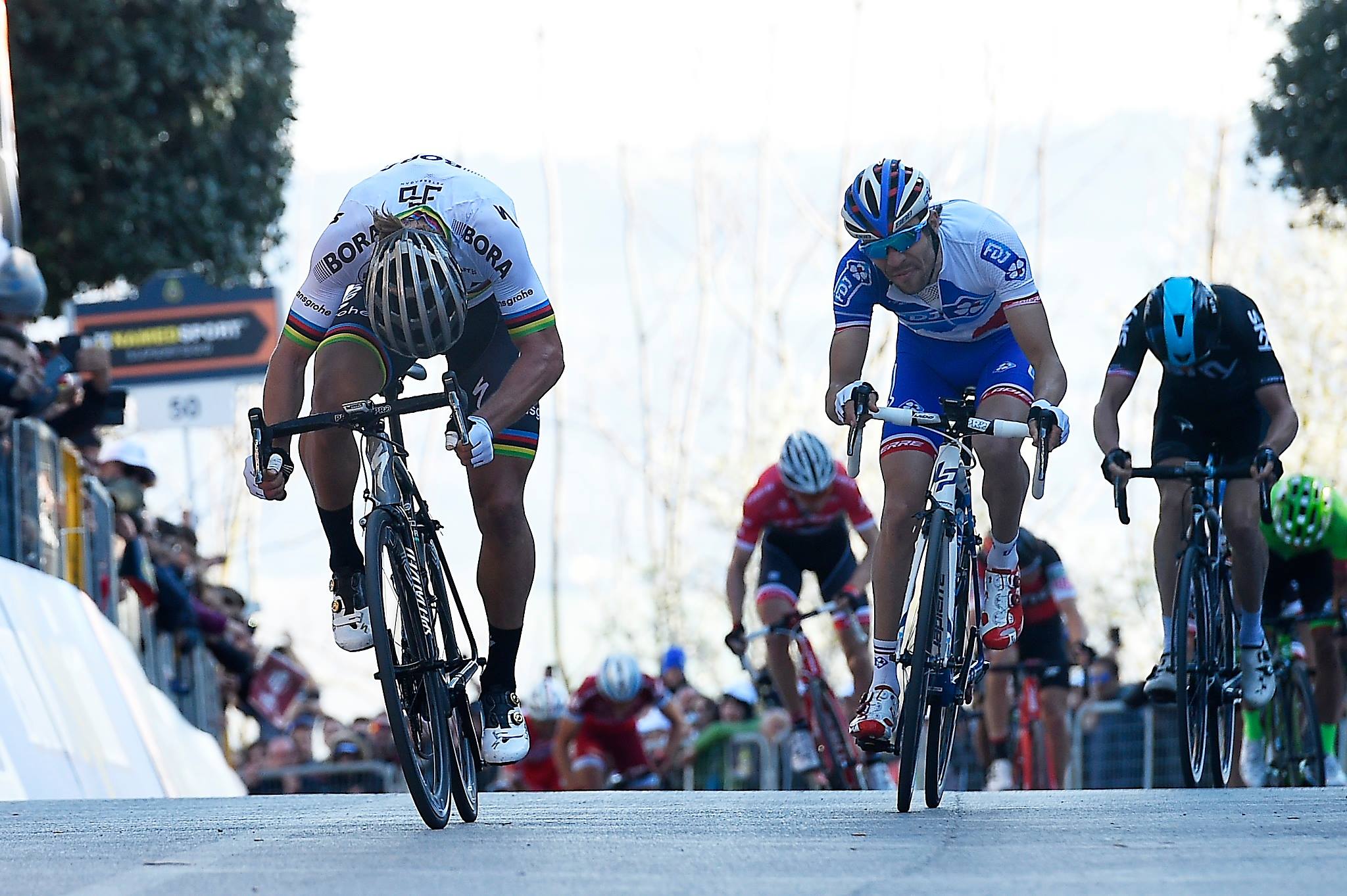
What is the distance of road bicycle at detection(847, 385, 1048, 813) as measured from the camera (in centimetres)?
644

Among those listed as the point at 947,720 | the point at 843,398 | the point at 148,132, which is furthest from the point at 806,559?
the point at 148,132

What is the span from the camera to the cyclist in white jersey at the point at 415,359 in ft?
20.6

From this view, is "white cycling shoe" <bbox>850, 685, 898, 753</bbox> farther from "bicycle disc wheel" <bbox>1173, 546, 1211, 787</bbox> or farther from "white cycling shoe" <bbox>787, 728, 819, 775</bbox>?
"white cycling shoe" <bbox>787, 728, 819, 775</bbox>

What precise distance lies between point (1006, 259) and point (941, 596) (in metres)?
1.26

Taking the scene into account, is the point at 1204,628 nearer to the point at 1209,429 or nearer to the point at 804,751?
the point at 1209,429

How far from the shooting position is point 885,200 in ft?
22.6

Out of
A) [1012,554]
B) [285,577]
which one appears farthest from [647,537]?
[285,577]

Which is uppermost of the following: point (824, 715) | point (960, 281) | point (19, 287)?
point (19, 287)

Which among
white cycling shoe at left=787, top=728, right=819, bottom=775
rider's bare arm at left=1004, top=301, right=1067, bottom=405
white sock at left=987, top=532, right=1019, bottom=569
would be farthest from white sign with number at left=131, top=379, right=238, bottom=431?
rider's bare arm at left=1004, top=301, right=1067, bottom=405

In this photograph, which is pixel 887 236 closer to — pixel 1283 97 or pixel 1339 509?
pixel 1339 509

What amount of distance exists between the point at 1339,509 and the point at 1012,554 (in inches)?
200

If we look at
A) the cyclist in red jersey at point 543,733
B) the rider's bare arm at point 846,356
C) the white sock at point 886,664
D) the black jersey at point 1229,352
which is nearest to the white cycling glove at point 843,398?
the rider's bare arm at point 846,356

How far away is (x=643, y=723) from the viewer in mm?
19906

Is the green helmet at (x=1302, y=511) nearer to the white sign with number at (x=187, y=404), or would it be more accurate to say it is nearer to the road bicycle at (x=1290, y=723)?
the road bicycle at (x=1290, y=723)
